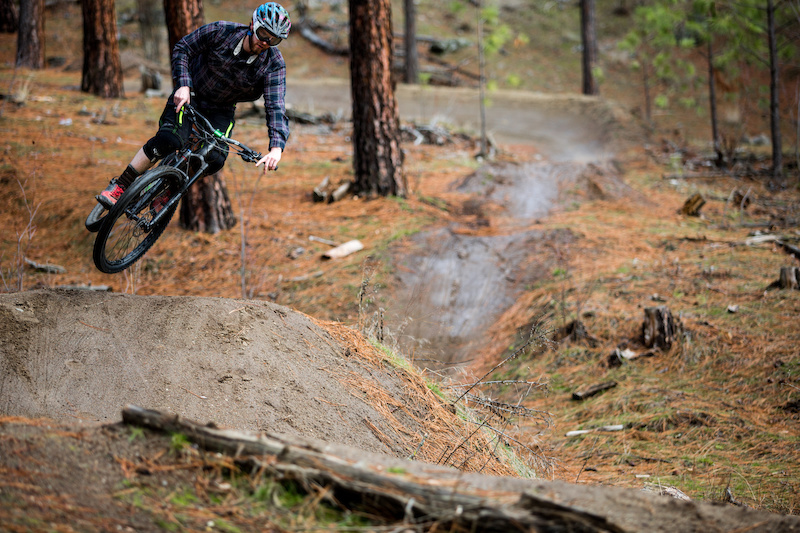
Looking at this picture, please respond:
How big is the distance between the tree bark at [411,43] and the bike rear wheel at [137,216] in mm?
17539

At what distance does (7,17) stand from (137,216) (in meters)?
22.2

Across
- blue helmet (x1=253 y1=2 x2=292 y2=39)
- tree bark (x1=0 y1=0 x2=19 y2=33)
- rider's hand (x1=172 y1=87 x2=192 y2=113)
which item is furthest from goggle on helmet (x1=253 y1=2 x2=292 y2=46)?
tree bark (x1=0 y1=0 x2=19 y2=33)

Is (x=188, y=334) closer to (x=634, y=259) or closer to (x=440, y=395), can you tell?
(x=440, y=395)

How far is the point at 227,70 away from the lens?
4.60 meters

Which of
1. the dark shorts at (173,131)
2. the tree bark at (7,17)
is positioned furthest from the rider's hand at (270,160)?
the tree bark at (7,17)

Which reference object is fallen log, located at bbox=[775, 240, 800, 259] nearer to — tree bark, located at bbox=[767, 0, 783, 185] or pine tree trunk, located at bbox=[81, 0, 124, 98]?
tree bark, located at bbox=[767, 0, 783, 185]

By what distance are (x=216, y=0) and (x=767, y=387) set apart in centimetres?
2918

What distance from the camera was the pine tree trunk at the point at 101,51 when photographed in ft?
41.7

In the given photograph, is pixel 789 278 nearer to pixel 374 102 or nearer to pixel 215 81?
pixel 374 102

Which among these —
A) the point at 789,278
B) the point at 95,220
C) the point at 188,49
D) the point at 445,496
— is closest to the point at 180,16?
the point at 188,49

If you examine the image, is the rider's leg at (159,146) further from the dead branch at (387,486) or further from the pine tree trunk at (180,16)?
the pine tree trunk at (180,16)

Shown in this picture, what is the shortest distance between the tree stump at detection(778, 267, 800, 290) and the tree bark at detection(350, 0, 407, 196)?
5.12m

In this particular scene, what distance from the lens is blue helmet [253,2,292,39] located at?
4.22m

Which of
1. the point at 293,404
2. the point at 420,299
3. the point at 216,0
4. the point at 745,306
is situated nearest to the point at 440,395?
the point at 293,404
